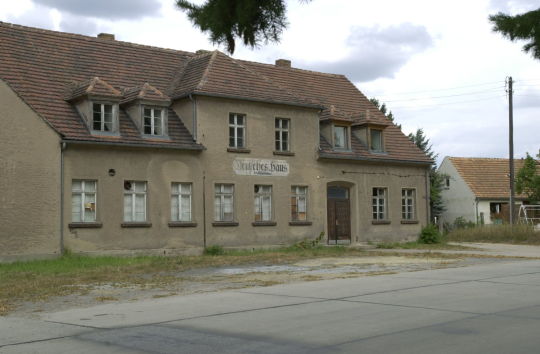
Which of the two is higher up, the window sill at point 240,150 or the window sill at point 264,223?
the window sill at point 240,150

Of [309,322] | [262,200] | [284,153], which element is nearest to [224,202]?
[262,200]

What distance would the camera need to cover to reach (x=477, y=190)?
52000 mm

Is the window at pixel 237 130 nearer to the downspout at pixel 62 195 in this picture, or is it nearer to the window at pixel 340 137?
the window at pixel 340 137

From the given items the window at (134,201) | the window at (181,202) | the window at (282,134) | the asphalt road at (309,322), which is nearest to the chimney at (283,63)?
the window at (282,134)

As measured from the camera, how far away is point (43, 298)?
1357cm

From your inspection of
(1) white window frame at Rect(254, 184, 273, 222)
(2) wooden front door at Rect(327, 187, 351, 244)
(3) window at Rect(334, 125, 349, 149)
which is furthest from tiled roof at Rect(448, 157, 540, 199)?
(1) white window frame at Rect(254, 184, 273, 222)

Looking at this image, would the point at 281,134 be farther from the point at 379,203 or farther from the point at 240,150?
the point at 379,203

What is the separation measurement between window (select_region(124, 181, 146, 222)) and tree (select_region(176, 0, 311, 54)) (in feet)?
62.7

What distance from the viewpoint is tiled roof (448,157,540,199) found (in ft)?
172

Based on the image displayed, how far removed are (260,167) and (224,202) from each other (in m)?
2.09

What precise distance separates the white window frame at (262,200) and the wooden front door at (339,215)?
133 inches

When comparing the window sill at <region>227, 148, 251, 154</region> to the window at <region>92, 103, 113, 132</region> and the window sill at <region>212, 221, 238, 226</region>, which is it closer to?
the window sill at <region>212, 221, 238, 226</region>

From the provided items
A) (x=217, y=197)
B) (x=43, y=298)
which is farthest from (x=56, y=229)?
(x=43, y=298)

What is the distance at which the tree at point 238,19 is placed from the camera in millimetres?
6160
